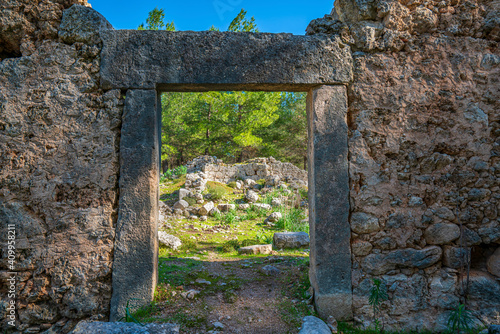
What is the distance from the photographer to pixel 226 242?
5660 mm

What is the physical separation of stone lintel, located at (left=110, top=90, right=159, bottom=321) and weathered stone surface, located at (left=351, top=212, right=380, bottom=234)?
2074 millimetres

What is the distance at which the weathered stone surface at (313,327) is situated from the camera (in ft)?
7.91

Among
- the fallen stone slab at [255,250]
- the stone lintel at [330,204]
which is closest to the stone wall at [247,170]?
the fallen stone slab at [255,250]

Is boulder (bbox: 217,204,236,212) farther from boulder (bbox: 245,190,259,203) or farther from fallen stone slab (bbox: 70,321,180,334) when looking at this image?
fallen stone slab (bbox: 70,321,180,334)

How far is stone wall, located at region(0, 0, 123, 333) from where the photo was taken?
2809 millimetres

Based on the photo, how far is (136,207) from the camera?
2904 mm

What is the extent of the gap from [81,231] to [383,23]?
379 centimetres

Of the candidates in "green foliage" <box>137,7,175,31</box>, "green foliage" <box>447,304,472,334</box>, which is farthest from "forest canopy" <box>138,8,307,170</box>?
"green foliage" <box>447,304,472,334</box>

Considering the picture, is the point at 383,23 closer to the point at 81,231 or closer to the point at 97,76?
the point at 97,76

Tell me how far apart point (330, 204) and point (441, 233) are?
45.8 inches

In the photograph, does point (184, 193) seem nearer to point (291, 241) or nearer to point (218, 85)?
point (291, 241)

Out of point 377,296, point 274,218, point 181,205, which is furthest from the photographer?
point 181,205

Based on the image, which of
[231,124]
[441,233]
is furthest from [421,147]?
[231,124]

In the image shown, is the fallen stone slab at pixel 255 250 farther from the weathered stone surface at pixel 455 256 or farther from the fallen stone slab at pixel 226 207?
the fallen stone slab at pixel 226 207
